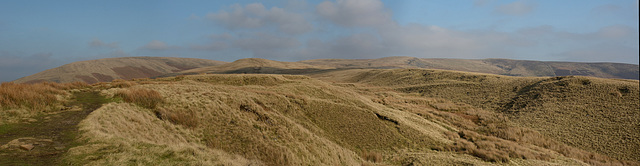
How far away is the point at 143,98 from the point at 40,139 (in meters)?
6.10

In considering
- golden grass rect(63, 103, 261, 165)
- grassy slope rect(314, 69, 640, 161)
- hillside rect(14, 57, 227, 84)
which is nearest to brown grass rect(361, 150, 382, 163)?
golden grass rect(63, 103, 261, 165)

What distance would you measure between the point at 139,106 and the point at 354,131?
486 inches

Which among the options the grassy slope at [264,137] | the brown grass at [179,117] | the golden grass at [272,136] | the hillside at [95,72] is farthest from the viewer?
the hillside at [95,72]

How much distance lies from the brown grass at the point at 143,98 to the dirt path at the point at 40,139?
2.10m

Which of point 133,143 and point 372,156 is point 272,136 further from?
point 133,143

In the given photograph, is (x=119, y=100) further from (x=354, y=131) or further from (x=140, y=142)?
(x=354, y=131)

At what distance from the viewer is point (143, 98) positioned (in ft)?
49.5

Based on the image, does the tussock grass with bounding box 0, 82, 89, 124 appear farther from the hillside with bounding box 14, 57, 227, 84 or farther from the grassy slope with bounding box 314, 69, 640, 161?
the hillside with bounding box 14, 57, 227, 84

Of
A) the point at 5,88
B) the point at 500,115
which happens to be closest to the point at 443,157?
the point at 5,88

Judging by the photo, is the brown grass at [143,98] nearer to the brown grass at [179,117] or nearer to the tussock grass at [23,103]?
the brown grass at [179,117]

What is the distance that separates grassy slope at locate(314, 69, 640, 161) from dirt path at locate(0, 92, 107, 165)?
102 ft

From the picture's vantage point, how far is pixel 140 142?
9.87m

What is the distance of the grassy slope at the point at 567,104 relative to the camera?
26219 mm

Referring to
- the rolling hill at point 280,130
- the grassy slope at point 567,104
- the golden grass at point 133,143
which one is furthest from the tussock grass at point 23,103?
the grassy slope at point 567,104
